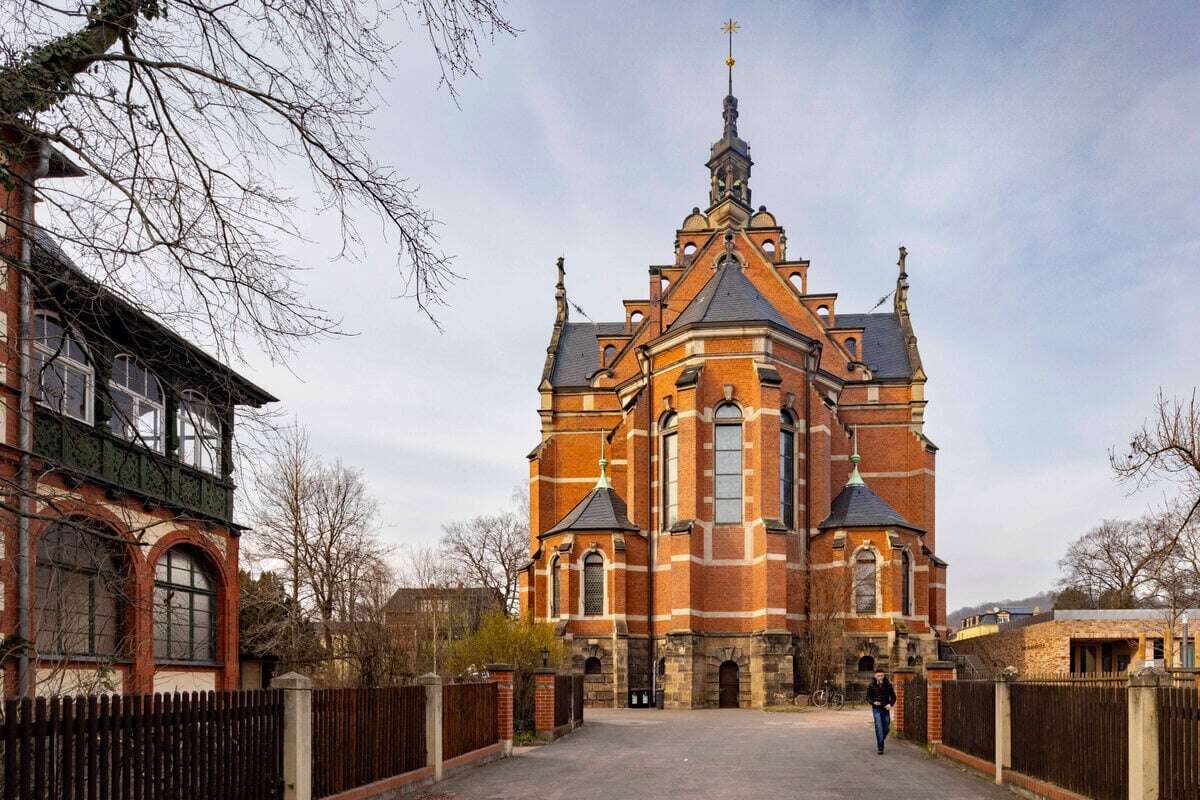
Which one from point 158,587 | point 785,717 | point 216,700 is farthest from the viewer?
point 785,717

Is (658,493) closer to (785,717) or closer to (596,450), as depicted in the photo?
(596,450)

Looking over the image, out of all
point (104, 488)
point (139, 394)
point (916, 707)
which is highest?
point (139, 394)

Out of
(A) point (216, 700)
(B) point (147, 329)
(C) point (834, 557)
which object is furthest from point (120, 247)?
(C) point (834, 557)

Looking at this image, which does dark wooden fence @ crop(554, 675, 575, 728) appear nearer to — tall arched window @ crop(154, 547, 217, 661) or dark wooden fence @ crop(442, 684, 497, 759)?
dark wooden fence @ crop(442, 684, 497, 759)

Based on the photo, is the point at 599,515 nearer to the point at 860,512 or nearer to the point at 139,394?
the point at 860,512

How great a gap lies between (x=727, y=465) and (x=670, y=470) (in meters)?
2.34

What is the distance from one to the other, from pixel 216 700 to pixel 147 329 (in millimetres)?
4179

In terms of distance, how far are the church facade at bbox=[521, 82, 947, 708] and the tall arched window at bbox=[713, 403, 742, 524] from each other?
0.18 ft

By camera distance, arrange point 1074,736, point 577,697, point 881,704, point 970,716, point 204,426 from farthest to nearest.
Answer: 1. point 577,697
2. point 881,704
3. point 970,716
4. point 1074,736
5. point 204,426

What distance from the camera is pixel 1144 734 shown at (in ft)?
32.4

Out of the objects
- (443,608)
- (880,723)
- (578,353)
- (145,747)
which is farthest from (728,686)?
(145,747)

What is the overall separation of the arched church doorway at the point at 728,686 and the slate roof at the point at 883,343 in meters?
15.2

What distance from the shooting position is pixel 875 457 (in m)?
44.1

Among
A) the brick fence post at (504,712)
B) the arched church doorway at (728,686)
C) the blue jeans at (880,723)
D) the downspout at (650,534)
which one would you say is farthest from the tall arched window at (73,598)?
the arched church doorway at (728,686)
